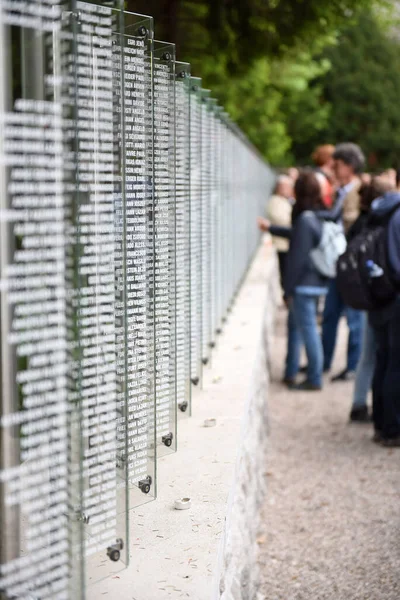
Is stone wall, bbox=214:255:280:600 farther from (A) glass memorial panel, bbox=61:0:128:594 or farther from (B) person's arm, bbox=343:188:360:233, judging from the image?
(B) person's arm, bbox=343:188:360:233

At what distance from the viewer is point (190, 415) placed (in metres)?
4.97

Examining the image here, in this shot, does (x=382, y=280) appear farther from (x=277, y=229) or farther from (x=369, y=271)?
(x=277, y=229)

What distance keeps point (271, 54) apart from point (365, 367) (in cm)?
596

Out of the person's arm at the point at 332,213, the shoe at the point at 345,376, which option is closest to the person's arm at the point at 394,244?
the person's arm at the point at 332,213

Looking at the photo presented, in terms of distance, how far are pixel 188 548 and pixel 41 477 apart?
0.97 m

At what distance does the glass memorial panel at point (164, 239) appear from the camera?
159 inches

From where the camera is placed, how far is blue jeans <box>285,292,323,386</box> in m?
8.90

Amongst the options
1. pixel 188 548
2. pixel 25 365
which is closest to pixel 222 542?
pixel 188 548

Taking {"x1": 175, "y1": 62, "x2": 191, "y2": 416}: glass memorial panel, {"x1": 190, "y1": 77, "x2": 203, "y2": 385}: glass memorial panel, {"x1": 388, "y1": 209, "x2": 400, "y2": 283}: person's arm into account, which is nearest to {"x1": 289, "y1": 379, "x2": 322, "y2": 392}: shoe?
{"x1": 388, "y1": 209, "x2": 400, "y2": 283}: person's arm

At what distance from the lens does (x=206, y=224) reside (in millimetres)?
6207

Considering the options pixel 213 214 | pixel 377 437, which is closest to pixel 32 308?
pixel 213 214

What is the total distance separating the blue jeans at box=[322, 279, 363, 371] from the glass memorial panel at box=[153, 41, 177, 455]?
5287 mm

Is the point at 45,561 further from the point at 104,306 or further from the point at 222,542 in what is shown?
the point at 222,542

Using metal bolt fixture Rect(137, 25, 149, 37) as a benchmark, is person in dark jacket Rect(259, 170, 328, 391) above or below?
below
